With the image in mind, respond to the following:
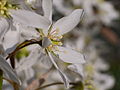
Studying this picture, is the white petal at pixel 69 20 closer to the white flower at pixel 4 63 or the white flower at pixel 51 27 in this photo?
the white flower at pixel 51 27

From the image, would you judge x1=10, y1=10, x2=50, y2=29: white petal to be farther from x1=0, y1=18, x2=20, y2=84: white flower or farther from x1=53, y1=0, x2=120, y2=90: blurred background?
x1=53, y1=0, x2=120, y2=90: blurred background

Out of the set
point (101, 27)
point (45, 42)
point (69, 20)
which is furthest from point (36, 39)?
point (101, 27)

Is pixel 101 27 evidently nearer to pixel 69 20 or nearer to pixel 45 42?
pixel 69 20

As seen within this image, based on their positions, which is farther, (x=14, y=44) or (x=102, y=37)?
(x=102, y=37)

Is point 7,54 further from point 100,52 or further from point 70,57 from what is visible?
point 100,52

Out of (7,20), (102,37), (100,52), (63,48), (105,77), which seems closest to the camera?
(7,20)

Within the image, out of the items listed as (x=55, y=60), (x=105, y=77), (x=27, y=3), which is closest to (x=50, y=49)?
(x=55, y=60)

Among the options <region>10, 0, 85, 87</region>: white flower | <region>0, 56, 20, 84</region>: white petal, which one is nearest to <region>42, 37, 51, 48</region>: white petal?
<region>10, 0, 85, 87</region>: white flower
